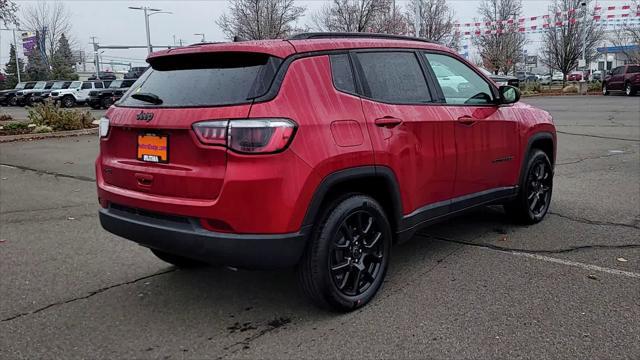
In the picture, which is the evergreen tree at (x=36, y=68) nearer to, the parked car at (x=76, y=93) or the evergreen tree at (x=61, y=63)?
the evergreen tree at (x=61, y=63)

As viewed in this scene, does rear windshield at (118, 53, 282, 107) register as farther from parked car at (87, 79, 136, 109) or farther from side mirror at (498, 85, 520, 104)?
parked car at (87, 79, 136, 109)

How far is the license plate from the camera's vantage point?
324 cm

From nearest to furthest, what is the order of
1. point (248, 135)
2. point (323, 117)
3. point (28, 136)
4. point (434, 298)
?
point (248, 135), point (323, 117), point (434, 298), point (28, 136)

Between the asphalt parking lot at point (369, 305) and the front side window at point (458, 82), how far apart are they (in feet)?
4.29

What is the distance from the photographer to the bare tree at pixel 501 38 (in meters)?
44.1

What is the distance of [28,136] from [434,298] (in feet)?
43.5

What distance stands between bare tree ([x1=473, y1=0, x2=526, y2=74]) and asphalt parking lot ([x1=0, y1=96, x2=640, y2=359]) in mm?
40887

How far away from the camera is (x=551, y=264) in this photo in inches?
172

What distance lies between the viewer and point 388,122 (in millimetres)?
3648

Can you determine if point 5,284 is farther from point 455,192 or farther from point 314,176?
point 455,192

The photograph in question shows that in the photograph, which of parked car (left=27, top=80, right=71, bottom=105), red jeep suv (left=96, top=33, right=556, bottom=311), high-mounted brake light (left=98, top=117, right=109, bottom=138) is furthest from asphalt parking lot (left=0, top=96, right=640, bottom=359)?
parked car (left=27, top=80, right=71, bottom=105)

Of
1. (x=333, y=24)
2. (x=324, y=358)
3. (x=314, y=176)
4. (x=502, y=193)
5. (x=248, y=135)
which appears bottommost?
(x=324, y=358)

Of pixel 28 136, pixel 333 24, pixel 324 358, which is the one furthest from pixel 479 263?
pixel 333 24

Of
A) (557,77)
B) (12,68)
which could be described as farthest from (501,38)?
(12,68)
